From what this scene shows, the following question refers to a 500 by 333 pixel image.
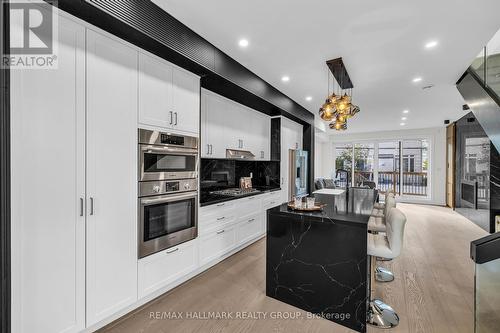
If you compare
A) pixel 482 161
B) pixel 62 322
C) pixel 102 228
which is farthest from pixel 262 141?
pixel 482 161

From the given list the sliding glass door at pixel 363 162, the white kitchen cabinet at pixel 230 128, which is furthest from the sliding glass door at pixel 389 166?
the white kitchen cabinet at pixel 230 128

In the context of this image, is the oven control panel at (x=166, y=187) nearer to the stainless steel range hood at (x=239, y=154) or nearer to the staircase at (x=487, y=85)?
the stainless steel range hood at (x=239, y=154)

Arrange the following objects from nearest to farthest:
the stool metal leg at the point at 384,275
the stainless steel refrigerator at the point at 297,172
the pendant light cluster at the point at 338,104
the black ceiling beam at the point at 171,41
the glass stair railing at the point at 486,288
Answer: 1. the glass stair railing at the point at 486,288
2. the black ceiling beam at the point at 171,41
3. the stool metal leg at the point at 384,275
4. the pendant light cluster at the point at 338,104
5. the stainless steel refrigerator at the point at 297,172

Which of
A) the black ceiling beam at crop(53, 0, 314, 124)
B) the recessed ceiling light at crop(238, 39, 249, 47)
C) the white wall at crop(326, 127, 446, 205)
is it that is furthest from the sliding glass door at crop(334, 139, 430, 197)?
the recessed ceiling light at crop(238, 39, 249, 47)

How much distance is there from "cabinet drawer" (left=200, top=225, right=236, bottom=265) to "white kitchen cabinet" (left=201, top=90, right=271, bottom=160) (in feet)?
3.67

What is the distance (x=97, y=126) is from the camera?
70.2 inches

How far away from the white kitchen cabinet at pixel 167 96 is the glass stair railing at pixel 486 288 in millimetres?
2503

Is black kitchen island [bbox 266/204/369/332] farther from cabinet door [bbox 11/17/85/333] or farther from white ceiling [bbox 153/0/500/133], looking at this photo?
white ceiling [bbox 153/0/500/133]

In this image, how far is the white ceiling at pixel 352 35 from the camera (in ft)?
6.59

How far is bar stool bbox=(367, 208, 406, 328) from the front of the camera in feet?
6.05

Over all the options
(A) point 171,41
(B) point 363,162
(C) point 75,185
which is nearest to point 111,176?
(C) point 75,185

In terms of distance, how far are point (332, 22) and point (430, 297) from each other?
2959mm

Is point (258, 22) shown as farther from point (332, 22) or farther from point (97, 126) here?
point (97, 126)

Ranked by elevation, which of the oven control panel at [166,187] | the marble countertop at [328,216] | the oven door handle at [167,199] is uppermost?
the oven control panel at [166,187]
